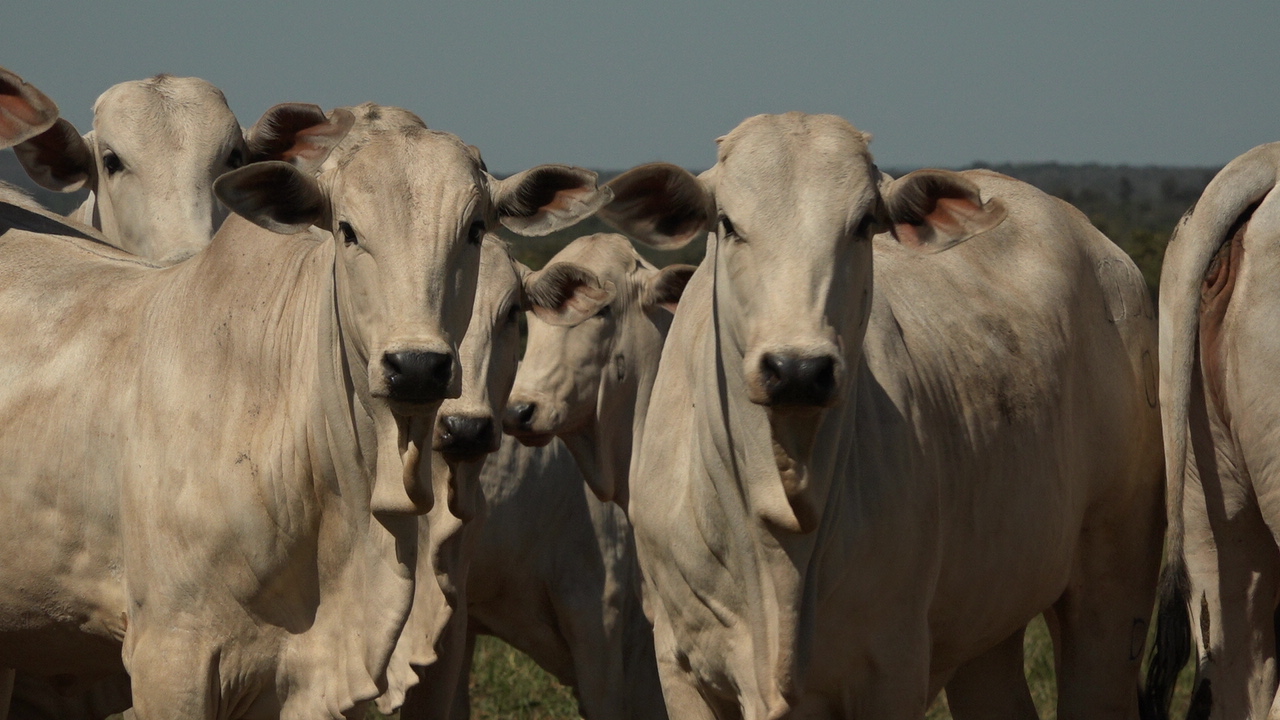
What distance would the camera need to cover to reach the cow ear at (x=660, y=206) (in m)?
4.88

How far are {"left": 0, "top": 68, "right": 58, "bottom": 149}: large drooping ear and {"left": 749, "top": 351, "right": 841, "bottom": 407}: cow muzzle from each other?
3.10 m

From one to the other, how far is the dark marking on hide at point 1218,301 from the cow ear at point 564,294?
2730 millimetres

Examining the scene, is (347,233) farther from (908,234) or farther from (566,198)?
(908,234)

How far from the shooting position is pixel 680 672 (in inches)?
205

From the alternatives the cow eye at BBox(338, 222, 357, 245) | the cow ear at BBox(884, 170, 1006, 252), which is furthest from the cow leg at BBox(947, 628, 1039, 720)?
the cow eye at BBox(338, 222, 357, 245)

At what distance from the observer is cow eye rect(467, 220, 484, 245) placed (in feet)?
15.4

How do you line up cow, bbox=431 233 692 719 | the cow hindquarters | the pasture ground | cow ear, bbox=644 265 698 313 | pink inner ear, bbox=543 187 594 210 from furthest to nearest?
the pasture ground, cow ear, bbox=644 265 698 313, cow, bbox=431 233 692 719, the cow hindquarters, pink inner ear, bbox=543 187 594 210

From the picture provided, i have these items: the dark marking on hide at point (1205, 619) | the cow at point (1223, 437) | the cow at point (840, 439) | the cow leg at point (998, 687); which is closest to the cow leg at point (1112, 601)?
the cow at point (840, 439)

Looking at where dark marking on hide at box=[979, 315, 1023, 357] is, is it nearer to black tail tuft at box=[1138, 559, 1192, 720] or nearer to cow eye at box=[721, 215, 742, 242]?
black tail tuft at box=[1138, 559, 1192, 720]

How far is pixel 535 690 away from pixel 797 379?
5.18m

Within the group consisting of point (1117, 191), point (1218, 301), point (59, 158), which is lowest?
point (1117, 191)

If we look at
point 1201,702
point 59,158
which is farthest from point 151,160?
point 1201,702

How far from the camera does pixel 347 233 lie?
15.2ft

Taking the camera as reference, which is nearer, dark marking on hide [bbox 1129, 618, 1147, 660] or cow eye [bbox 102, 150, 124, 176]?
dark marking on hide [bbox 1129, 618, 1147, 660]
